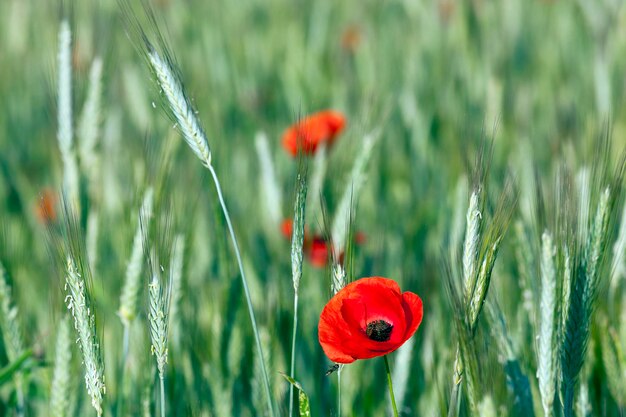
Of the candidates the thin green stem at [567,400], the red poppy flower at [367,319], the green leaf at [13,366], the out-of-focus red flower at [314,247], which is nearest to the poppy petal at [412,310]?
the red poppy flower at [367,319]

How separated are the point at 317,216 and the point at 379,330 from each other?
1.41 feet

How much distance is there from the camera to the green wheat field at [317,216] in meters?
0.61

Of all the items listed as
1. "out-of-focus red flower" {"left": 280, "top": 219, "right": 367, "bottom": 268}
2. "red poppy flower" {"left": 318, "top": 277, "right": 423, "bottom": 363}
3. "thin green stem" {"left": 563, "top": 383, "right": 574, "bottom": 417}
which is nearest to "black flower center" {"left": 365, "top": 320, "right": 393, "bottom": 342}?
"red poppy flower" {"left": 318, "top": 277, "right": 423, "bottom": 363}

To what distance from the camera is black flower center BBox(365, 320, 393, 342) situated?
2.15ft

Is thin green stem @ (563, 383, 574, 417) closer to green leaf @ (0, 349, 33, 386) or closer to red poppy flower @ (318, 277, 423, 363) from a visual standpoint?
red poppy flower @ (318, 277, 423, 363)

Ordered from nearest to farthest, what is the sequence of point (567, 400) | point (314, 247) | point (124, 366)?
point (567, 400) → point (124, 366) → point (314, 247)

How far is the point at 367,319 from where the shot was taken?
0.66 metres

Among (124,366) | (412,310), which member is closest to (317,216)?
(124,366)

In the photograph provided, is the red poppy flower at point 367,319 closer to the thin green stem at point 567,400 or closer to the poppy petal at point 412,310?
the poppy petal at point 412,310

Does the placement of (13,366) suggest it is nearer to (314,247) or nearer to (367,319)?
(367,319)

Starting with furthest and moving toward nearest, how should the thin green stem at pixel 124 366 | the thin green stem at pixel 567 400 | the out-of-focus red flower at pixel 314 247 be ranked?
1. the out-of-focus red flower at pixel 314 247
2. the thin green stem at pixel 124 366
3. the thin green stem at pixel 567 400

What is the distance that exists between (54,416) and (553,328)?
417 millimetres

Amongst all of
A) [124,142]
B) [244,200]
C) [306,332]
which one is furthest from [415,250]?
[124,142]

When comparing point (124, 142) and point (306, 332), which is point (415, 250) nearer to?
point (306, 332)
